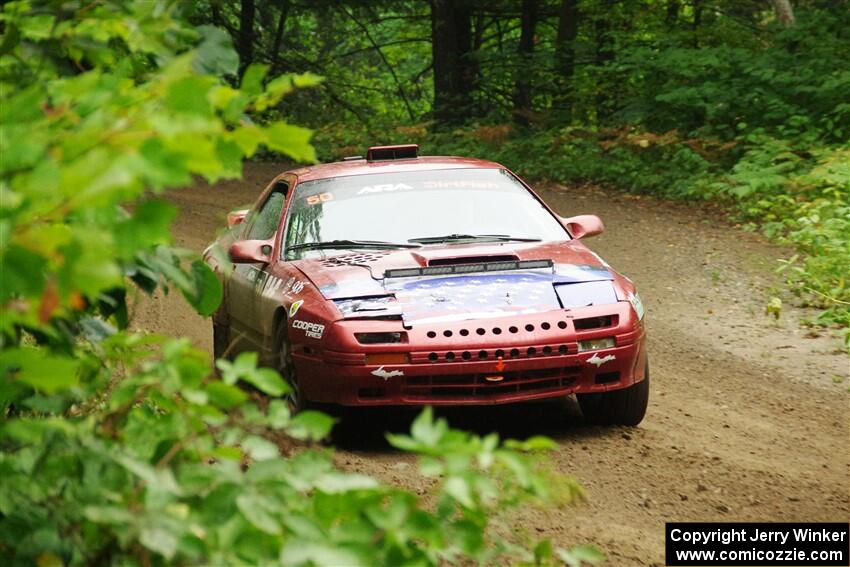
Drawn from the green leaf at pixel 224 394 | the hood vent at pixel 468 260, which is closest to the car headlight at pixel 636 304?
the hood vent at pixel 468 260

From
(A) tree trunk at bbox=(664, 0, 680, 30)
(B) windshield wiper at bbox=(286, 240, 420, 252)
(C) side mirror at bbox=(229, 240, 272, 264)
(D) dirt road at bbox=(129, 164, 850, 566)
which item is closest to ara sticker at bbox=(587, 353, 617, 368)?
(D) dirt road at bbox=(129, 164, 850, 566)

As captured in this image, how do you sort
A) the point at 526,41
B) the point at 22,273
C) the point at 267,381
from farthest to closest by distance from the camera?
1. the point at 526,41
2. the point at 267,381
3. the point at 22,273

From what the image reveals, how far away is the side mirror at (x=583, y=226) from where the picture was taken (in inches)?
326

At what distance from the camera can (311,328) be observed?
6922 mm

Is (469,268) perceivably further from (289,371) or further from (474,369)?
(289,371)

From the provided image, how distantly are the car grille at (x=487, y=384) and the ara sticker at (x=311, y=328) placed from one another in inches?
22.3

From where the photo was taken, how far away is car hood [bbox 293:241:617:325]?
22.4 feet

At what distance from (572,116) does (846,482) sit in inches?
734

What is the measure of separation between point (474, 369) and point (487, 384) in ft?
0.52

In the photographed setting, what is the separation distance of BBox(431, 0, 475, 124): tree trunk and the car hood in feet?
66.2

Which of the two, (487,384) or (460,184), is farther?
(460,184)

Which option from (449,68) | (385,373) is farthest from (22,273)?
(449,68)

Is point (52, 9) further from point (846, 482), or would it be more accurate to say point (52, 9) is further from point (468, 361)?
point (846, 482)

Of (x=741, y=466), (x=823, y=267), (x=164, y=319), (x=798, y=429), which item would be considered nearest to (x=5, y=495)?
(x=741, y=466)
